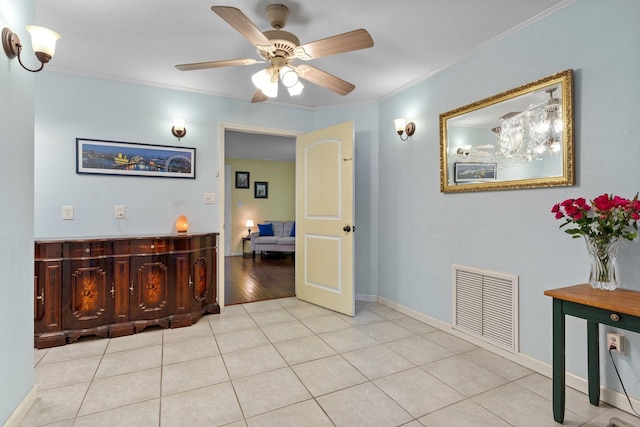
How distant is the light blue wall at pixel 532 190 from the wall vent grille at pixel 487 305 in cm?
6

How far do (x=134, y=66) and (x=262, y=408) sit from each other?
300cm

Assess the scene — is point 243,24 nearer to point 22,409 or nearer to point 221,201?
point 221,201

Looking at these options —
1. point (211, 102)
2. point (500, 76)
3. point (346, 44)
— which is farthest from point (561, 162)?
point (211, 102)

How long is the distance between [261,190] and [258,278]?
3.25 meters

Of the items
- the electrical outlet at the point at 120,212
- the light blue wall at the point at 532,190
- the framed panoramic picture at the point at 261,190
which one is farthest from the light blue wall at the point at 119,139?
the framed panoramic picture at the point at 261,190

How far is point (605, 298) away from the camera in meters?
1.47

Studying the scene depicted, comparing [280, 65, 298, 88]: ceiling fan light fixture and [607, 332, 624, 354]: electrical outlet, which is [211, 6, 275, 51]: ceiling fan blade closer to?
[280, 65, 298, 88]: ceiling fan light fixture

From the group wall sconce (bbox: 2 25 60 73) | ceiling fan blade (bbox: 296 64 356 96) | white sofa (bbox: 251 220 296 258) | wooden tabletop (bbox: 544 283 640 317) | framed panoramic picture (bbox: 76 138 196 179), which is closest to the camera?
wooden tabletop (bbox: 544 283 640 317)

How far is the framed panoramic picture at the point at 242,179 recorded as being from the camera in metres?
7.45

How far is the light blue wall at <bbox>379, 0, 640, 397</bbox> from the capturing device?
1.69 m

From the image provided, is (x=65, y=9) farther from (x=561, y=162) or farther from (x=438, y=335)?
(x=438, y=335)

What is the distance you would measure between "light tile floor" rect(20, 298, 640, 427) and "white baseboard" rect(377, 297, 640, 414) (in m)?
0.05

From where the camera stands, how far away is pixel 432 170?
9.61ft

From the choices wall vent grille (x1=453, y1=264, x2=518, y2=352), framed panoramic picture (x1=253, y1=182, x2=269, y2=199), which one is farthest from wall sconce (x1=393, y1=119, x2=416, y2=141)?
framed panoramic picture (x1=253, y1=182, x2=269, y2=199)
